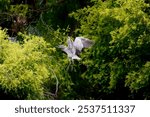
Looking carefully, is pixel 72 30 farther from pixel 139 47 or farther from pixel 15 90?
pixel 15 90

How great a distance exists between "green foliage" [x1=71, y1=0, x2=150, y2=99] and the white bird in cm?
7

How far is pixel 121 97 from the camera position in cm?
366

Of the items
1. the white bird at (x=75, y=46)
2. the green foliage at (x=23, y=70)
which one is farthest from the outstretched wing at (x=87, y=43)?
the green foliage at (x=23, y=70)

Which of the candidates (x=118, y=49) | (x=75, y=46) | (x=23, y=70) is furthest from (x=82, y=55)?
(x=23, y=70)

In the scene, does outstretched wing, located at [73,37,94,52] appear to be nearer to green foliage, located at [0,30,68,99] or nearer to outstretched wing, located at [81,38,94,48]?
outstretched wing, located at [81,38,94,48]

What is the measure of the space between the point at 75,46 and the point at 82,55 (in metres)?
0.09

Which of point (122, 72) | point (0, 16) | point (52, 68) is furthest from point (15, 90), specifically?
point (0, 16)

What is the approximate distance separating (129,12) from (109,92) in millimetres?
593

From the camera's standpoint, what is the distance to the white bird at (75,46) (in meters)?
3.77

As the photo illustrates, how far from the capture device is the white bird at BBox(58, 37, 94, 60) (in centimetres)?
377

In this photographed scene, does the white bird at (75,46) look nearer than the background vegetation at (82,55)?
No

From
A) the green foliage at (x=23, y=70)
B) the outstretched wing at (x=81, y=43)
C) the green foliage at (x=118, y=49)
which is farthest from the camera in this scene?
the outstretched wing at (x=81, y=43)

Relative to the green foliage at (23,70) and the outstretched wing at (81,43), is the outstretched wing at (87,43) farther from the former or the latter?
the green foliage at (23,70)

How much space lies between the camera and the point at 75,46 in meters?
3.79
